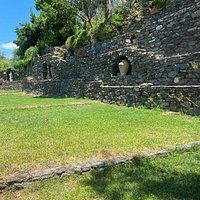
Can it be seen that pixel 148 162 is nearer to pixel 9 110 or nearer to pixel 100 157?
pixel 100 157

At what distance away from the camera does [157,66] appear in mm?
10914

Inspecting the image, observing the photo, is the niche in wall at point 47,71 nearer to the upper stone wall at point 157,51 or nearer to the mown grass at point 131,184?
the upper stone wall at point 157,51

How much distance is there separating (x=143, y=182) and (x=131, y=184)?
18 cm

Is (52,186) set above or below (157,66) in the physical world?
below

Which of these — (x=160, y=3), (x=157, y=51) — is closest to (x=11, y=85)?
(x=160, y=3)

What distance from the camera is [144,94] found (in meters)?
9.95

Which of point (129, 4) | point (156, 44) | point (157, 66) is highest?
point (129, 4)

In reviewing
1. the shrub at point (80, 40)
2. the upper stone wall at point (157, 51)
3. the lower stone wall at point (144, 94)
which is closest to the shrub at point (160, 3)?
the upper stone wall at point (157, 51)

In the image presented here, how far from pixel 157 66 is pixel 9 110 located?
5698 millimetres

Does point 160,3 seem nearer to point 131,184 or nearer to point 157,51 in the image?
point 157,51

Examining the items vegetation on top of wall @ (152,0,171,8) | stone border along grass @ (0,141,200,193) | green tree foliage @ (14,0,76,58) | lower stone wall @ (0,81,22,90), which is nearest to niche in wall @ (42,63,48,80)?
green tree foliage @ (14,0,76,58)

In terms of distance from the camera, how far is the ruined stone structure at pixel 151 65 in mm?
9109

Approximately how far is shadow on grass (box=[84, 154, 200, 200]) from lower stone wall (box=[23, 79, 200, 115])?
13.2ft

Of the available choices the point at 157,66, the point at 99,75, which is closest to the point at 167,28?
the point at 157,66
